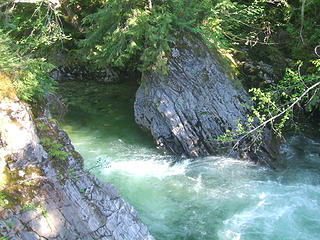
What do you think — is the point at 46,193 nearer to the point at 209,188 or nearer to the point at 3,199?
the point at 3,199

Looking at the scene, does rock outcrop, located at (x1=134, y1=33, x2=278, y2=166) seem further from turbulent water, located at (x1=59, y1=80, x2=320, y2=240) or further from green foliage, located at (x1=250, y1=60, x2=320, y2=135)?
green foliage, located at (x1=250, y1=60, x2=320, y2=135)

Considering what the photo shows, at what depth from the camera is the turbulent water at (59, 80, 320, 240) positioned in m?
5.96

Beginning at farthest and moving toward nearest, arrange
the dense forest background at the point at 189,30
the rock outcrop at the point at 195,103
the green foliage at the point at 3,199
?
the rock outcrop at the point at 195,103
the dense forest background at the point at 189,30
the green foliage at the point at 3,199

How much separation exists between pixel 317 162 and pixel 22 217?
26.0ft

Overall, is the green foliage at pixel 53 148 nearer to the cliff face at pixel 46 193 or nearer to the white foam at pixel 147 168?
the cliff face at pixel 46 193

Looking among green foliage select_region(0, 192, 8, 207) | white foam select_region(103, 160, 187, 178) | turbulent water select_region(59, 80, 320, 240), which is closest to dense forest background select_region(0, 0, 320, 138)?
turbulent water select_region(59, 80, 320, 240)

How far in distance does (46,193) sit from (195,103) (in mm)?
5385

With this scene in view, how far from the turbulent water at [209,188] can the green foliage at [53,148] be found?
5.55 ft

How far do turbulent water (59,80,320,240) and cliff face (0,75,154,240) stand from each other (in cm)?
144

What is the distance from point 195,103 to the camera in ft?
27.7

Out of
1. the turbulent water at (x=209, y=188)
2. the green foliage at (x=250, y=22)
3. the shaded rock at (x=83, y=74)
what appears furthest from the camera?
the shaded rock at (x=83, y=74)

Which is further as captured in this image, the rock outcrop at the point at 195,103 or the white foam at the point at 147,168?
the rock outcrop at the point at 195,103

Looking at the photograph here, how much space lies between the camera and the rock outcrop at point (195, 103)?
8.22 metres

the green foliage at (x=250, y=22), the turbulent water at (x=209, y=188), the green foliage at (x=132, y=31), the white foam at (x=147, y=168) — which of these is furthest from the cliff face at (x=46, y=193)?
the green foliage at (x=250, y=22)
